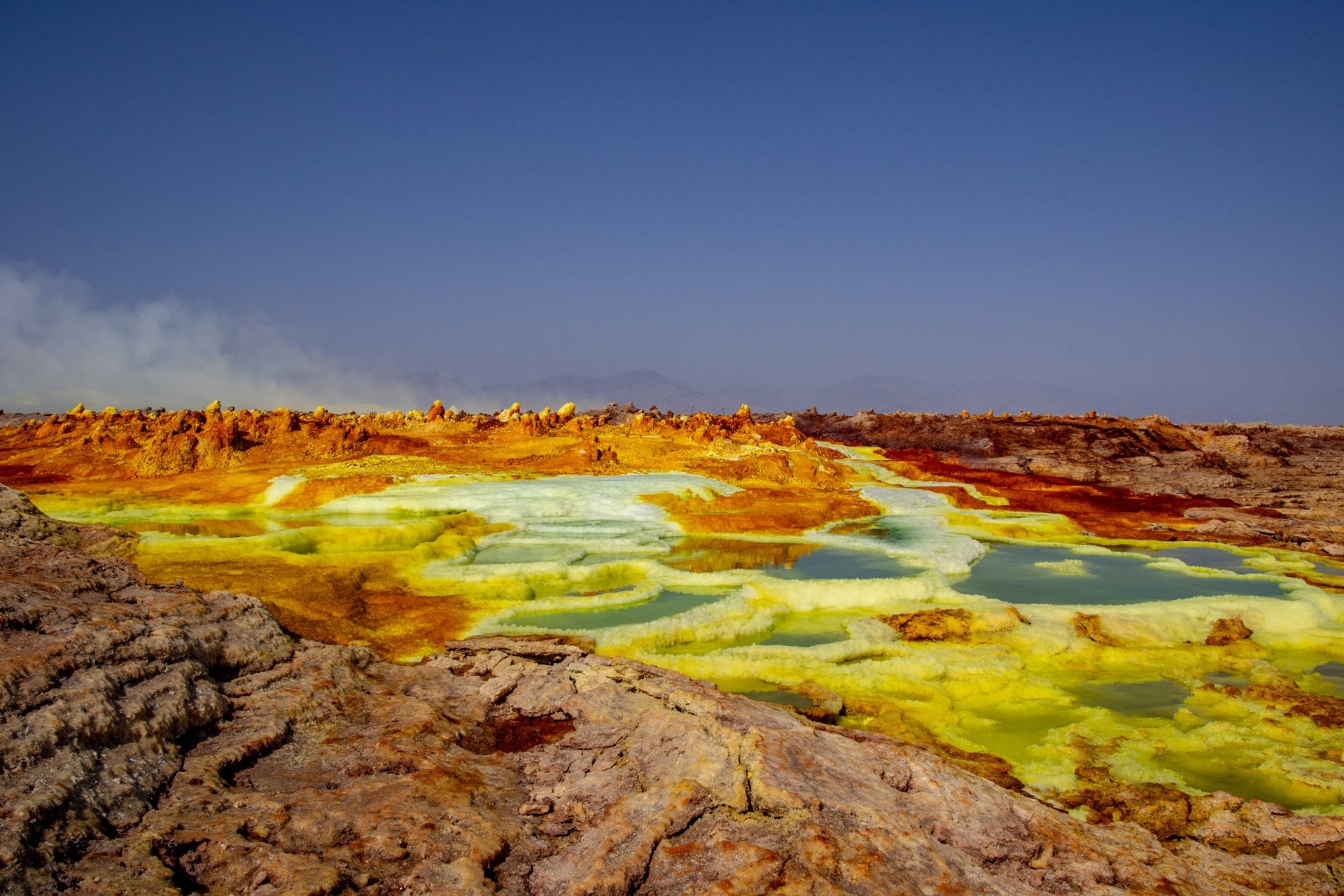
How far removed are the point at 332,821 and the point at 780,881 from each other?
2.24m

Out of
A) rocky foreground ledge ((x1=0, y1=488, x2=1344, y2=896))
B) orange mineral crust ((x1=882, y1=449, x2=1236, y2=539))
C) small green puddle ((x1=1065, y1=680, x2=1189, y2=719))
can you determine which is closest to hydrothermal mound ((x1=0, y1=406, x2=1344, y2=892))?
small green puddle ((x1=1065, y1=680, x2=1189, y2=719))

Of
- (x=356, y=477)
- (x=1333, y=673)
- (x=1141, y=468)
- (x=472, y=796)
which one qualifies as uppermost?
(x=356, y=477)

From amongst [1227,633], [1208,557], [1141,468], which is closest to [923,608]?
[1227,633]

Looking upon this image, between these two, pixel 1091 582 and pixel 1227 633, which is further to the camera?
pixel 1091 582

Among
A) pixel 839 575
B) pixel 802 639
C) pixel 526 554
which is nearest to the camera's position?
pixel 802 639

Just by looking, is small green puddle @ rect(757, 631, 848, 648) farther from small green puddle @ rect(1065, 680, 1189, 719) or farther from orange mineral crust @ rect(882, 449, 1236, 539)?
orange mineral crust @ rect(882, 449, 1236, 539)

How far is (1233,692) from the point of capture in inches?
310

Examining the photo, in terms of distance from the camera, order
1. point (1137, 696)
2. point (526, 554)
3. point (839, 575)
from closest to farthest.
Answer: point (1137, 696) < point (839, 575) < point (526, 554)

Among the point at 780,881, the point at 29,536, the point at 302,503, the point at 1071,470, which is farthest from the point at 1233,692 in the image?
the point at 1071,470

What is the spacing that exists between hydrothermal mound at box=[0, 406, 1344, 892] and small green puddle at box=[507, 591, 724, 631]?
0.06 meters

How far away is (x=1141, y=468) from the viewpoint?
32688 mm

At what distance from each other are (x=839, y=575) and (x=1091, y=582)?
4.65 meters

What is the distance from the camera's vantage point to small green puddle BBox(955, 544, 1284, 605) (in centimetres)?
1225

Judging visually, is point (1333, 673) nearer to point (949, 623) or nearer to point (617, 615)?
point (949, 623)
